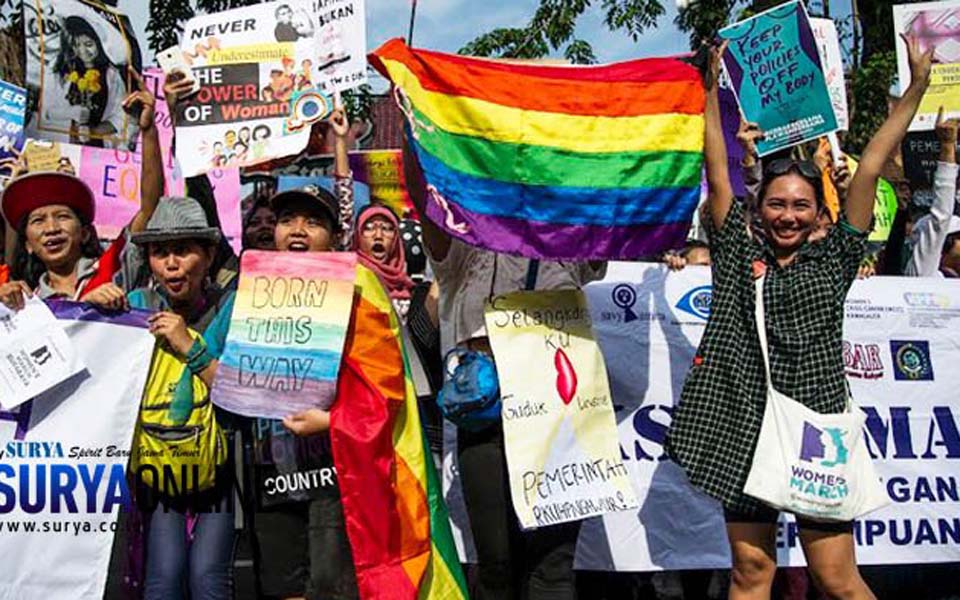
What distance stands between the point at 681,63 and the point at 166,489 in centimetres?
248

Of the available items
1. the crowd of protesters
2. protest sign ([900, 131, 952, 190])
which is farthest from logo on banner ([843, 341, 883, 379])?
protest sign ([900, 131, 952, 190])

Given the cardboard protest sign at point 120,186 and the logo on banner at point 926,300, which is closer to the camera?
the logo on banner at point 926,300

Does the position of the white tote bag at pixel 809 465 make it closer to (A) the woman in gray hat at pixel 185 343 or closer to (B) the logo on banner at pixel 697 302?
(B) the logo on banner at pixel 697 302

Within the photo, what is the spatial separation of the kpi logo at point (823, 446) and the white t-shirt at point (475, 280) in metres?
1.06

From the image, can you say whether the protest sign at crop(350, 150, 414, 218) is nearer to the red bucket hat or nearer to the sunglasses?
the red bucket hat

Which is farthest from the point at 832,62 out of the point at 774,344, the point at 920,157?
the point at 774,344

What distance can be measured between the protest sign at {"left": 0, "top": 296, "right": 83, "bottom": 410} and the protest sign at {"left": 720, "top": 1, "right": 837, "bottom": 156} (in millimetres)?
3247

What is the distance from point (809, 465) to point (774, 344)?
1.36 feet

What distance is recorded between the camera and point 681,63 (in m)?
4.38

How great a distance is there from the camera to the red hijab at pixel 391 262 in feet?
16.4

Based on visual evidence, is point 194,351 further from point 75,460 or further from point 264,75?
point 264,75

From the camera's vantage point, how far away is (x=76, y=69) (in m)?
6.38

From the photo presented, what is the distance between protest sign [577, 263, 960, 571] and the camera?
5.12 m

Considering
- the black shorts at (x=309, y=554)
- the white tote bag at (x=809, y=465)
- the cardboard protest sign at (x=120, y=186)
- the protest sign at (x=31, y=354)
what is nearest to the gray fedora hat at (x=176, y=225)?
the protest sign at (x=31, y=354)
